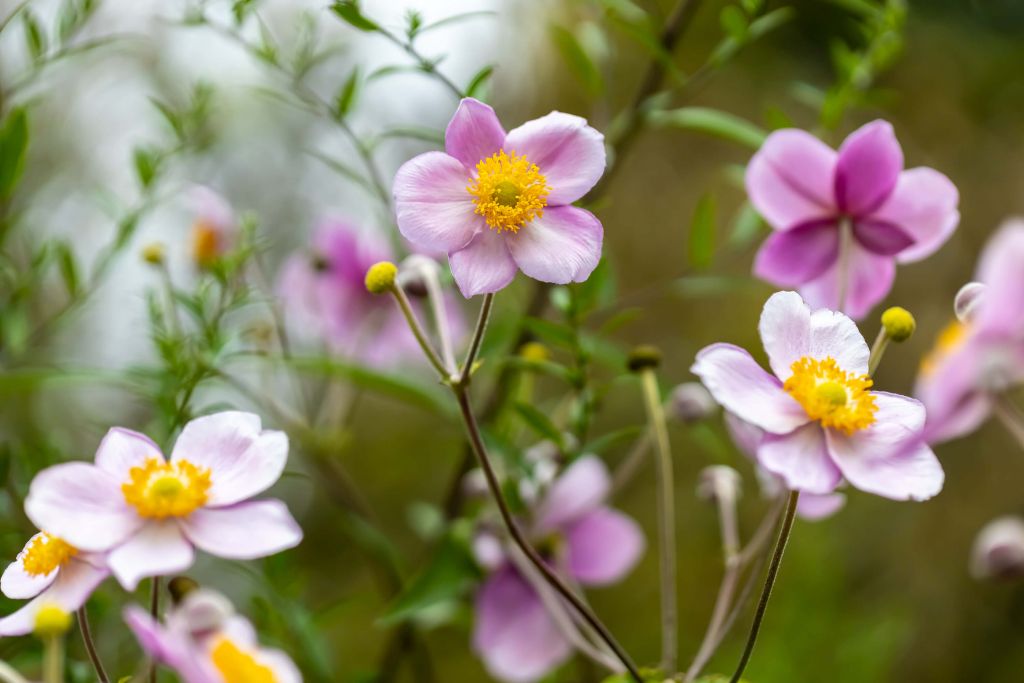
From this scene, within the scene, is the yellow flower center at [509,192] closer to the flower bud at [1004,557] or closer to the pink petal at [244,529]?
the pink petal at [244,529]

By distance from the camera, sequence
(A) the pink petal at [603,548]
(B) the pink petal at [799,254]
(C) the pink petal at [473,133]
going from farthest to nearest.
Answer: (A) the pink petal at [603,548], (B) the pink petal at [799,254], (C) the pink petal at [473,133]

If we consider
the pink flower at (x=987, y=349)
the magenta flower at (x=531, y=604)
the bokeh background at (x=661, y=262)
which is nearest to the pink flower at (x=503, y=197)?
the pink flower at (x=987, y=349)

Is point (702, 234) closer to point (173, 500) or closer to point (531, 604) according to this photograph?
point (531, 604)

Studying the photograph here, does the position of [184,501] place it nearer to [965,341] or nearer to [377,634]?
[965,341]

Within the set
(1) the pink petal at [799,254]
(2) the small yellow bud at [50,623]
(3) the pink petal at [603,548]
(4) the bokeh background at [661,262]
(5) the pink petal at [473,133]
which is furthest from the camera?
(4) the bokeh background at [661,262]

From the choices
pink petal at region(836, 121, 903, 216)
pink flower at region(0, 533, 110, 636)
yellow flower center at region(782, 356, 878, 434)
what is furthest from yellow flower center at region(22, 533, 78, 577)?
pink petal at region(836, 121, 903, 216)

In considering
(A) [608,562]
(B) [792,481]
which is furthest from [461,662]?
(B) [792,481]
